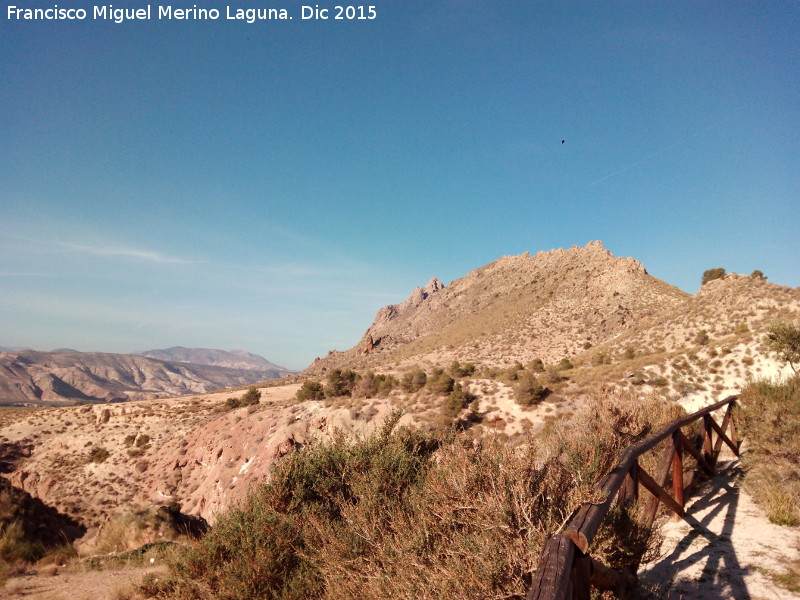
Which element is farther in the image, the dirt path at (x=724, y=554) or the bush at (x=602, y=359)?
the bush at (x=602, y=359)

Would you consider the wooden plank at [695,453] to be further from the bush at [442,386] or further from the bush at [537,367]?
the bush at [537,367]

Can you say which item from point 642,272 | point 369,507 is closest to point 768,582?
point 369,507

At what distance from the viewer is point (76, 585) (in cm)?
826

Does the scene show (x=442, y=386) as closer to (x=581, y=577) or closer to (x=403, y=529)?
(x=403, y=529)

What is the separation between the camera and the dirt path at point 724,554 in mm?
4004

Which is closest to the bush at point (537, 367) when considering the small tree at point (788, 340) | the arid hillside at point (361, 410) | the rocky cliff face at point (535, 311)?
the arid hillside at point (361, 410)

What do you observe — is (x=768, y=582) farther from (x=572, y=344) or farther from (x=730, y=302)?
(x=572, y=344)

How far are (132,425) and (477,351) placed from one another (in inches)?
1617

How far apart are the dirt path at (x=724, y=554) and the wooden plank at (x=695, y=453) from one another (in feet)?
2.54

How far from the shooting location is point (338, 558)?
421 centimetres

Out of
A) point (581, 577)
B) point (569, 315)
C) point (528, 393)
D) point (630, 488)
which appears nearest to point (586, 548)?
point (581, 577)

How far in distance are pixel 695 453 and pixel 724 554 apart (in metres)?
2.59

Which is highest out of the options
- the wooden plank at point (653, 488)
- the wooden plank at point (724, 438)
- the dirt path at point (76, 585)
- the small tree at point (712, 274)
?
the small tree at point (712, 274)

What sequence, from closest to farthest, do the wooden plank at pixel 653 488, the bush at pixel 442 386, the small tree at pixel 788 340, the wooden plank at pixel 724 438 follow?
the wooden plank at pixel 653 488, the wooden plank at pixel 724 438, the small tree at pixel 788 340, the bush at pixel 442 386
